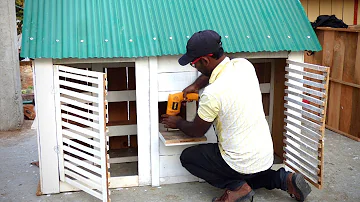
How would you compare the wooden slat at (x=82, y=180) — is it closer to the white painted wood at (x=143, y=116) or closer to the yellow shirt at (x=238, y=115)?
the white painted wood at (x=143, y=116)

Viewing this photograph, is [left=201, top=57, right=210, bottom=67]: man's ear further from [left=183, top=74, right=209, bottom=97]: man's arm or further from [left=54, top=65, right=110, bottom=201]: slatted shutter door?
[left=54, top=65, right=110, bottom=201]: slatted shutter door

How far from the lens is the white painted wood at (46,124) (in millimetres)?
4085

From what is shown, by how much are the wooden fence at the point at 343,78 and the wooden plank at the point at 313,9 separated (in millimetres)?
1573

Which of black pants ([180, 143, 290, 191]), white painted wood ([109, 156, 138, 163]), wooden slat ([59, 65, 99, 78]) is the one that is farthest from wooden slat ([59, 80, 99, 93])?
white painted wood ([109, 156, 138, 163])

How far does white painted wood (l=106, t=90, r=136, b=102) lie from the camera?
5168 millimetres

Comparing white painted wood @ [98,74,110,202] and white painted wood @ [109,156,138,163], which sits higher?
white painted wood @ [98,74,110,202]

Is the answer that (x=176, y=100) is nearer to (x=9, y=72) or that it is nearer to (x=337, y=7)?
(x=9, y=72)

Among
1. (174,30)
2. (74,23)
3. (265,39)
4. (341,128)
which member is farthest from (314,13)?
(74,23)

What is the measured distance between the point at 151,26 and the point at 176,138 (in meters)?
1.18

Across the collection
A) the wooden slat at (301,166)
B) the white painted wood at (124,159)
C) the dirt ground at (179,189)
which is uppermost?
the wooden slat at (301,166)

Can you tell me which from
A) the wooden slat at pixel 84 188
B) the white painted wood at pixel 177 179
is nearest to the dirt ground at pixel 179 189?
the white painted wood at pixel 177 179

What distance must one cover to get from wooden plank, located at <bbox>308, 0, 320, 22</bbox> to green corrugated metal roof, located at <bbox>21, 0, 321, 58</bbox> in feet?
12.3

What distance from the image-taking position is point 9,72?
23.0 feet

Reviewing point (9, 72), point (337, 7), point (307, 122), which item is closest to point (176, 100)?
point (307, 122)
